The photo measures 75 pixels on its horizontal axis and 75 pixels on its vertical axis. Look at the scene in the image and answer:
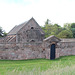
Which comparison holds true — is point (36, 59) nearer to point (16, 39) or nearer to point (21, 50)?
point (21, 50)

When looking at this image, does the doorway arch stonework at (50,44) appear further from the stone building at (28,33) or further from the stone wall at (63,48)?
the stone building at (28,33)

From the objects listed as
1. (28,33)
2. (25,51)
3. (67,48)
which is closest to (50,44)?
(25,51)

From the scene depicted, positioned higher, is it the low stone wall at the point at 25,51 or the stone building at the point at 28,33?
the stone building at the point at 28,33

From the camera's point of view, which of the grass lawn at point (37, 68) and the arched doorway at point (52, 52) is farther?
the arched doorway at point (52, 52)

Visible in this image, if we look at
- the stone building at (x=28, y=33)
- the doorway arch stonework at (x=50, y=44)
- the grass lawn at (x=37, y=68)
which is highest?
the stone building at (x=28, y=33)

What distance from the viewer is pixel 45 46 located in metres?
15.7

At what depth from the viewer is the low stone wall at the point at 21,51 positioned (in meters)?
13.7

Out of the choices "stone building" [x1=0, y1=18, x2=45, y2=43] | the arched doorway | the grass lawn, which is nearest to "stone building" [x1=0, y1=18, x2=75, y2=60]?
the arched doorway

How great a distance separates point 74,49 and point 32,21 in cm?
1184

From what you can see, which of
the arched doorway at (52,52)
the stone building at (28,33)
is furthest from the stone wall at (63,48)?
the stone building at (28,33)

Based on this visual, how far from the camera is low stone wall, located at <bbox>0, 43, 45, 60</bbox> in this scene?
13734mm

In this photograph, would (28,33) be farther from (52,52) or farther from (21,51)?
(21,51)

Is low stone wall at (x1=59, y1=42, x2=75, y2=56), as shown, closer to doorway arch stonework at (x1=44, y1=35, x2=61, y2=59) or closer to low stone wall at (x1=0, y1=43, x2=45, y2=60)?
doorway arch stonework at (x1=44, y1=35, x2=61, y2=59)

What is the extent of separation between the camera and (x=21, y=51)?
1438 centimetres
